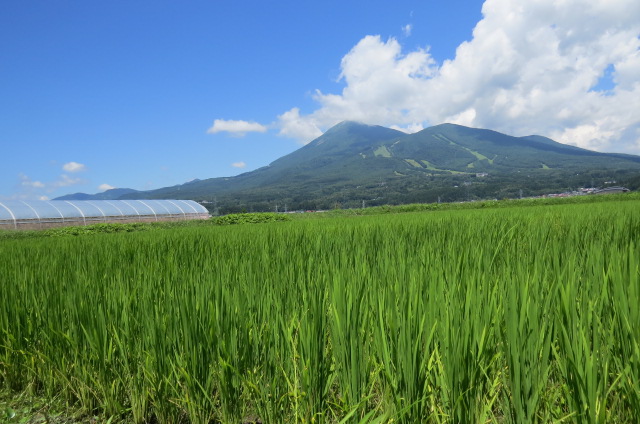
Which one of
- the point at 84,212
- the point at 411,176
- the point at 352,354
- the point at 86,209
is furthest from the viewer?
the point at 411,176

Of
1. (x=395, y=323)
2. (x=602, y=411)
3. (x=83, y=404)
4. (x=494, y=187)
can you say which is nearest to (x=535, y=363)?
(x=602, y=411)

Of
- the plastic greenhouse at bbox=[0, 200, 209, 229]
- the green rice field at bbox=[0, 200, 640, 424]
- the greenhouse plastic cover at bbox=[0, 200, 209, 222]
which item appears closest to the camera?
the green rice field at bbox=[0, 200, 640, 424]

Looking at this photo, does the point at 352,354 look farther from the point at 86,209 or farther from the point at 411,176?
the point at 411,176

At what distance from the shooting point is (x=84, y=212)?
79.5 ft

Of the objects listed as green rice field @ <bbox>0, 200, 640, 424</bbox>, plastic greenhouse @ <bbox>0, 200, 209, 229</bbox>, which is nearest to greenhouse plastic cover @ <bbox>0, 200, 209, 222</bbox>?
plastic greenhouse @ <bbox>0, 200, 209, 229</bbox>

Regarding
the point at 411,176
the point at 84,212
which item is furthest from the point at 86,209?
the point at 411,176

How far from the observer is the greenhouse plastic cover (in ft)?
69.9

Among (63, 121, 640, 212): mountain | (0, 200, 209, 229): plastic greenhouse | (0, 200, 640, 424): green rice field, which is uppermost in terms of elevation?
(63, 121, 640, 212): mountain

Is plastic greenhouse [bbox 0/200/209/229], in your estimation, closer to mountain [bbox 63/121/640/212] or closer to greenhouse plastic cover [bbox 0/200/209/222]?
greenhouse plastic cover [bbox 0/200/209/222]

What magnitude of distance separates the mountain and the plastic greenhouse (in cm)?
920

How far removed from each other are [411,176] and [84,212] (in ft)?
331

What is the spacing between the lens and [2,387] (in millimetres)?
2066

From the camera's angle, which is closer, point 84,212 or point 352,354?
point 352,354

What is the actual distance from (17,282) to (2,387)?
98 centimetres
